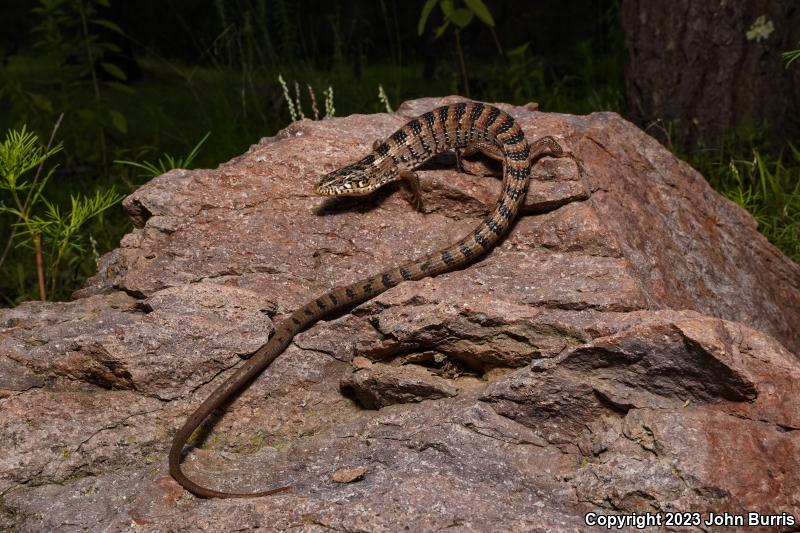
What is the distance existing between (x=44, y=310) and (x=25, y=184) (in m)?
1.09

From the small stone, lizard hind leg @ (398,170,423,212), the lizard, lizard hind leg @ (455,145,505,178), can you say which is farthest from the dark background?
the small stone

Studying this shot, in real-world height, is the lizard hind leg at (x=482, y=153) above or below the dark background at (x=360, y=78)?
above

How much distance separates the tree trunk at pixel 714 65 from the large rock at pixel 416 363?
2.54m

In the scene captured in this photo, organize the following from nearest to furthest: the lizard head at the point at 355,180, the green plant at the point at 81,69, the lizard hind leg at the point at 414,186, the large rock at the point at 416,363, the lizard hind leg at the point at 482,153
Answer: the large rock at the point at 416,363
the lizard head at the point at 355,180
the lizard hind leg at the point at 414,186
the lizard hind leg at the point at 482,153
the green plant at the point at 81,69

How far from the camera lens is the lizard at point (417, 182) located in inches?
203

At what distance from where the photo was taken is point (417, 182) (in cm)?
623

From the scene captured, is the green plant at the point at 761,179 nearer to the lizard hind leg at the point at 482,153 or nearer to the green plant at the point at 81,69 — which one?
the lizard hind leg at the point at 482,153

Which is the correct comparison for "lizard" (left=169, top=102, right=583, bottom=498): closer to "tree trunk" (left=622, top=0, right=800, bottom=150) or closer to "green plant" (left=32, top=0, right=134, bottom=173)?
"tree trunk" (left=622, top=0, right=800, bottom=150)

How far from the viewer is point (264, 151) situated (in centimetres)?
655

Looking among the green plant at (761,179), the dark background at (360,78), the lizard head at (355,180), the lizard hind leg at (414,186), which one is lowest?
the green plant at (761,179)

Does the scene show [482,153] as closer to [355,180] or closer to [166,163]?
[355,180]

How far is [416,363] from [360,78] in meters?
6.92

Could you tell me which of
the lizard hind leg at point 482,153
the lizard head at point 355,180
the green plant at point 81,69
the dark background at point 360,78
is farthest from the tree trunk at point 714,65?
the green plant at point 81,69

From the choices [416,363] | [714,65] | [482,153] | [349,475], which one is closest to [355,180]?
[482,153]
